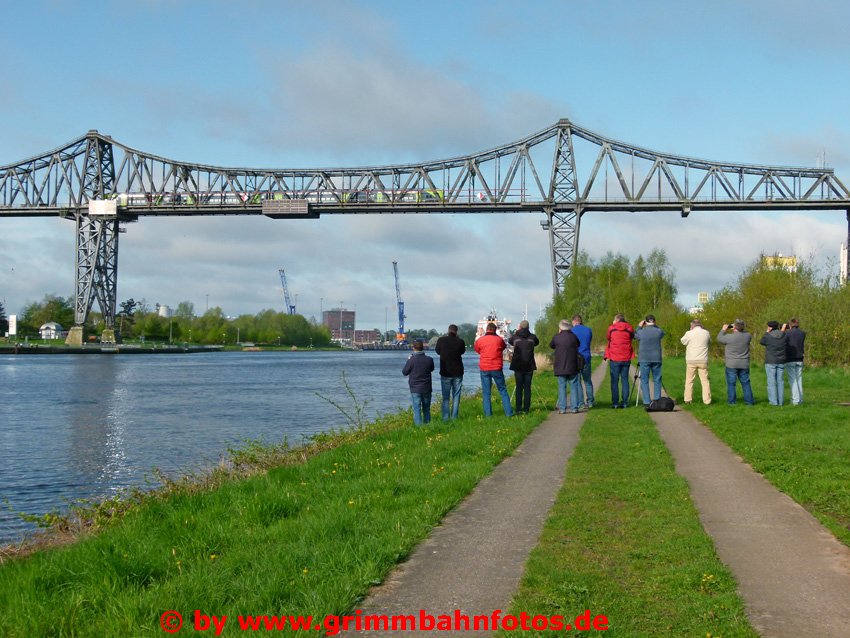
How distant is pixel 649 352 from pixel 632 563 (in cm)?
1184

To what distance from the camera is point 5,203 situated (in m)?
96.4

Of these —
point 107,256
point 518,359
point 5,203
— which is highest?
point 5,203

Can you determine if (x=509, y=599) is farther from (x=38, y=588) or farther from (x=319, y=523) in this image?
(x=38, y=588)

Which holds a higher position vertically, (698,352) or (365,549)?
(698,352)

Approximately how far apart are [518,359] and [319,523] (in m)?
10.1

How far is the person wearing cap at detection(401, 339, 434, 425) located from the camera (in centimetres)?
1666

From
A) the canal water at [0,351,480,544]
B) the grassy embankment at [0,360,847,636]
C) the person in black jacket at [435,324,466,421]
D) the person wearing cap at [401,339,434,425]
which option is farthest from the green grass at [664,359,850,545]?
the canal water at [0,351,480,544]

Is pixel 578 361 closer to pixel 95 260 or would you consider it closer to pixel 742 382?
pixel 742 382

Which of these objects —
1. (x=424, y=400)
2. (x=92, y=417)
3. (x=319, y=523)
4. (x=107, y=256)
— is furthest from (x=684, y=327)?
(x=107, y=256)

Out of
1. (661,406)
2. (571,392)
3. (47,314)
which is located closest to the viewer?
(661,406)

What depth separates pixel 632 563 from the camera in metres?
6.56

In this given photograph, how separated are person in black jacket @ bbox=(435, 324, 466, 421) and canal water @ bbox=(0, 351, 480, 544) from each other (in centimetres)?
236

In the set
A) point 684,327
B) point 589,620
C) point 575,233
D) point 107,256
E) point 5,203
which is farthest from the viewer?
point 5,203

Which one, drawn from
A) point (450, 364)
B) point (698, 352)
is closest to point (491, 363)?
point (450, 364)
